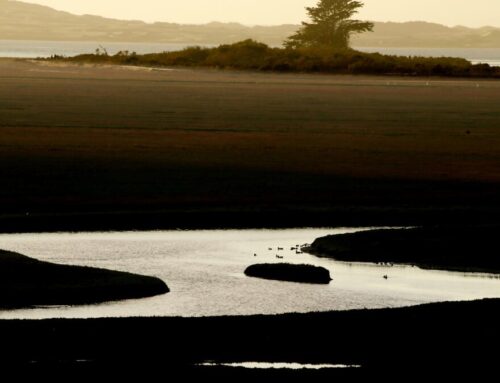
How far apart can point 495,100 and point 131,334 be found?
64832 millimetres

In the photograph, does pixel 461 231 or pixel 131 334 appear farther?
pixel 461 231

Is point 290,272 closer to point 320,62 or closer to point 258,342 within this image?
point 258,342

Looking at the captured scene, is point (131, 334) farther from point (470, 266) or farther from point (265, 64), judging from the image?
point (265, 64)

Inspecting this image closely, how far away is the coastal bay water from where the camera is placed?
20594 mm

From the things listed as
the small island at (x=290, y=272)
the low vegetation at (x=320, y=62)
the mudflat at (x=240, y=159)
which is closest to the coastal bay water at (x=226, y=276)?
the small island at (x=290, y=272)

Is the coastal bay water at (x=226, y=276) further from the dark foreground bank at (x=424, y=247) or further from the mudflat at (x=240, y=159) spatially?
the mudflat at (x=240, y=159)

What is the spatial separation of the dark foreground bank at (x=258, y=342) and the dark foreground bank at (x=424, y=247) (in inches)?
214

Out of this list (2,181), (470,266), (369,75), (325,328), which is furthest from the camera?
(369,75)

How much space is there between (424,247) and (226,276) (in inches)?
184

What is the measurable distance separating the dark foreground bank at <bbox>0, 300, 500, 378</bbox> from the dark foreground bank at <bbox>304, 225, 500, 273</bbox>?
544cm

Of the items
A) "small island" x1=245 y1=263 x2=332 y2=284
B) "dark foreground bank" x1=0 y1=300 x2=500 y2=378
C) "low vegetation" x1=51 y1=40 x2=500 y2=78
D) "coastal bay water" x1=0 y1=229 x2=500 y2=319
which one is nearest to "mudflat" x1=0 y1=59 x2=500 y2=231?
"coastal bay water" x1=0 y1=229 x2=500 y2=319

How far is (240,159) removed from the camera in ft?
138

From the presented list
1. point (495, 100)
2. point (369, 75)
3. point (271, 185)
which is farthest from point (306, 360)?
point (369, 75)

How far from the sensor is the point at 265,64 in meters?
131
